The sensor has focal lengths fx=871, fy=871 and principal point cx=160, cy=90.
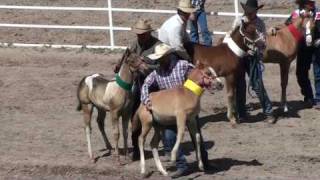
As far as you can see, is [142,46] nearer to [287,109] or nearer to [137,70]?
[137,70]

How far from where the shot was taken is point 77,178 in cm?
998

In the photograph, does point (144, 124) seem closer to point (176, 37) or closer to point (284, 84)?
point (176, 37)

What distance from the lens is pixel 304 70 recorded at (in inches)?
509

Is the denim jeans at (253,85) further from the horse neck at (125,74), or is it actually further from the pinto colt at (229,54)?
the horse neck at (125,74)

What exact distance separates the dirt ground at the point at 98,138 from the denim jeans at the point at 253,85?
226mm

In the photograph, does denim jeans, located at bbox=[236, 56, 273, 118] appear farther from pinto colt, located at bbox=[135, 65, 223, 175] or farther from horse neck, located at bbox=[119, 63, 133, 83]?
pinto colt, located at bbox=[135, 65, 223, 175]

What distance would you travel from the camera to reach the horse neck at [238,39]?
38.7ft

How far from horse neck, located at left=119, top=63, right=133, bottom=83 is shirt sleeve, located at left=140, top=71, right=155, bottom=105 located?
1.10ft

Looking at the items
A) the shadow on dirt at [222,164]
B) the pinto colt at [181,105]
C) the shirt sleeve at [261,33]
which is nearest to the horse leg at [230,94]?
the shirt sleeve at [261,33]

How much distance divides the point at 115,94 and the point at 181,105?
109 centimetres

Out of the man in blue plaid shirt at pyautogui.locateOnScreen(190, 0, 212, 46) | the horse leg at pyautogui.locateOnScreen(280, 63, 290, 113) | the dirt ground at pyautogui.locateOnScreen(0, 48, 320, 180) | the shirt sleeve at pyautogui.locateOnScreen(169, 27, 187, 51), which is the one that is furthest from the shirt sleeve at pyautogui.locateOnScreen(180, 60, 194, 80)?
the man in blue plaid shirt at pyautogui.locateOnScreen(190, 0, 212, 46)

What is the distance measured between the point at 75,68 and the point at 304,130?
17.7 feet

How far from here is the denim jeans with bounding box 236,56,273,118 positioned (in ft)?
39.9

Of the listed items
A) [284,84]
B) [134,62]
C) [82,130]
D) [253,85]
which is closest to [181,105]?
[134,62]
